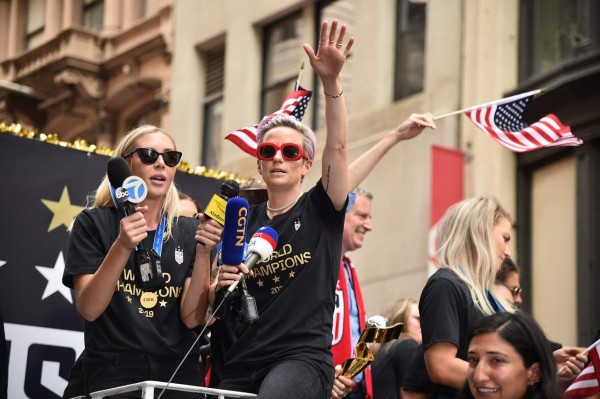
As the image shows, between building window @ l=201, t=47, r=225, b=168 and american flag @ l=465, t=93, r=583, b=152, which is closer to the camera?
american flag @ l=465, t=93, r=583, b=152

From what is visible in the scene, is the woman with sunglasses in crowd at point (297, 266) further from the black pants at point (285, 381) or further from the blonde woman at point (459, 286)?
the blonde woman at point (459, 286)

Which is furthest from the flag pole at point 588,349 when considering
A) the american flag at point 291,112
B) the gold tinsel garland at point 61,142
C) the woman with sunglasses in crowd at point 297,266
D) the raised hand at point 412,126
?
the gold tinsel garland at point 61,142

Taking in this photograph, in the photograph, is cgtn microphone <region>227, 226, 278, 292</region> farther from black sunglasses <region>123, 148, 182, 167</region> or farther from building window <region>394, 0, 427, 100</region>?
building window <region>394, 0, 427, 100</region>

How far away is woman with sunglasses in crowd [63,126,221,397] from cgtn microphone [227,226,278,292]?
211 millimetres

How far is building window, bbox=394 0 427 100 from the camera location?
18156 millimetres

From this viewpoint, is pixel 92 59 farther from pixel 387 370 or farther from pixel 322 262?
pixel 322 262

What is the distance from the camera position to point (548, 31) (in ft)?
53.2

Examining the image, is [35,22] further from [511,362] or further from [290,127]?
[511,362]

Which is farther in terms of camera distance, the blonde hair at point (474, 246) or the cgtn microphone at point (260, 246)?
the blonde hair at point (474, 246)

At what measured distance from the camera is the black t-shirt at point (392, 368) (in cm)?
868

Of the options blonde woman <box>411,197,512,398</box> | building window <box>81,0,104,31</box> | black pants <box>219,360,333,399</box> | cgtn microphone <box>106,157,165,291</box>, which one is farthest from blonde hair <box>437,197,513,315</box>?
building window <box>81,0,104,31</box>

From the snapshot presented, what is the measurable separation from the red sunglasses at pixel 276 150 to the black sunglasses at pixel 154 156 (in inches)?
19.2

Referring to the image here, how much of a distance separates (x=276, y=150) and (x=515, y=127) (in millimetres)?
3438

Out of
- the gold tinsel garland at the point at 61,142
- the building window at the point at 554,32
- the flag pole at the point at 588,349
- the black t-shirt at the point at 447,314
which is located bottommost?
the flag pole at the point at 588,349
